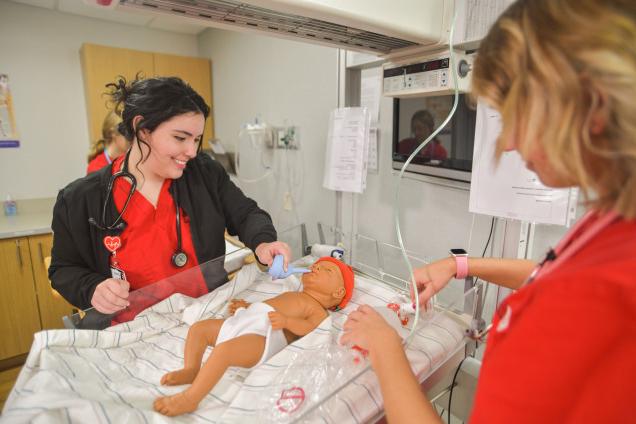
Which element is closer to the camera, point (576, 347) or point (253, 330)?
point (576, 347)

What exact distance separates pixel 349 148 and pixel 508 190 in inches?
31.3

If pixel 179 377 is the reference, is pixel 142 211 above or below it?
above

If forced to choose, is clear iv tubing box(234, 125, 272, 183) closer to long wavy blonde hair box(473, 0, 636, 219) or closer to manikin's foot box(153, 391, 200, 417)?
manikin's foot box(153, 391, 200, 417)

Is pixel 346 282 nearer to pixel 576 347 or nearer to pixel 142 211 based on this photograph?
pixel 142 211

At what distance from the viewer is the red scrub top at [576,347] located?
406 mm

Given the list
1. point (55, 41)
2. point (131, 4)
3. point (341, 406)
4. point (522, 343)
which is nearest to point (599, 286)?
point (522, 343)

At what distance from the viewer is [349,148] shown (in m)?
1.80

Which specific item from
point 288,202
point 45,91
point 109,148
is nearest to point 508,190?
point 288,202

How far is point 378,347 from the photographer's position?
0.77 meters

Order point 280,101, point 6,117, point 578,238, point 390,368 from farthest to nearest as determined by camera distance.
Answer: point 6,117
point 280,101
point 390,368
point 578,238

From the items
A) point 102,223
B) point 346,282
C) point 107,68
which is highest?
point 107,68

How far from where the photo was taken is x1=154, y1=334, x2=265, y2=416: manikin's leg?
807 mm

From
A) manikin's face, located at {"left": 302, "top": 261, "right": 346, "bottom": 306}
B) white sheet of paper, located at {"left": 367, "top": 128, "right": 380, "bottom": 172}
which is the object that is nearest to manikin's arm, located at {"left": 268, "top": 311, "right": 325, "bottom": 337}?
manikin's face, located at {"left": 302, "top": 261, "right": 346, "bottom": 306}

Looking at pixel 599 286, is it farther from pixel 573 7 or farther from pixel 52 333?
pixel 52 333
